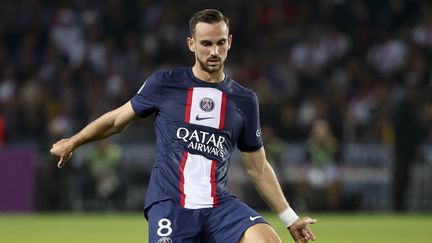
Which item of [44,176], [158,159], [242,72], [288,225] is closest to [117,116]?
[158,159]

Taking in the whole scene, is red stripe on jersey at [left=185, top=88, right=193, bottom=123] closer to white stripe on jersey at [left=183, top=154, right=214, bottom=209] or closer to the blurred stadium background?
white stripe on jersey at [left=183, top=154, right=214, bottom=209]

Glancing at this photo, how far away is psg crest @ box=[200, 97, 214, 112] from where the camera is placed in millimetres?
6039

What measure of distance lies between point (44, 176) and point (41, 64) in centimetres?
355

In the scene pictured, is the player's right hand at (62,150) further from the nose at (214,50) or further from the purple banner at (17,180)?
the purple banner at (17,180)

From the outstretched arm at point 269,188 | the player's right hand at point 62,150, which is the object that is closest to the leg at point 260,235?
the outstretched arm at point 269,188

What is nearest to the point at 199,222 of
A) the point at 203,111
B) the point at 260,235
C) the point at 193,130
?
the point at 260,235

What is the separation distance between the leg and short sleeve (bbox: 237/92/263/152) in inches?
24.7

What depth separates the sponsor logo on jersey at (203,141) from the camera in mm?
5984

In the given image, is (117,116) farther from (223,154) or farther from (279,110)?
(279,110)

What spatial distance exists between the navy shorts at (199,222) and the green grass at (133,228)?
614 centimetres

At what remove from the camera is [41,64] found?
20.2 metres

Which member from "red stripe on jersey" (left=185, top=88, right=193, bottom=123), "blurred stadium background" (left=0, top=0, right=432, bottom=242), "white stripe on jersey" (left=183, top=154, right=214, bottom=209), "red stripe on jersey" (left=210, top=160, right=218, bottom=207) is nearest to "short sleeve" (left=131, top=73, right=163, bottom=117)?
"red stripe on jersey" (left=185, top=88, right=193, bottom=123)

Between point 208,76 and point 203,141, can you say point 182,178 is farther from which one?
point 208,76

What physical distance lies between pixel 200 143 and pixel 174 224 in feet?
1.63
